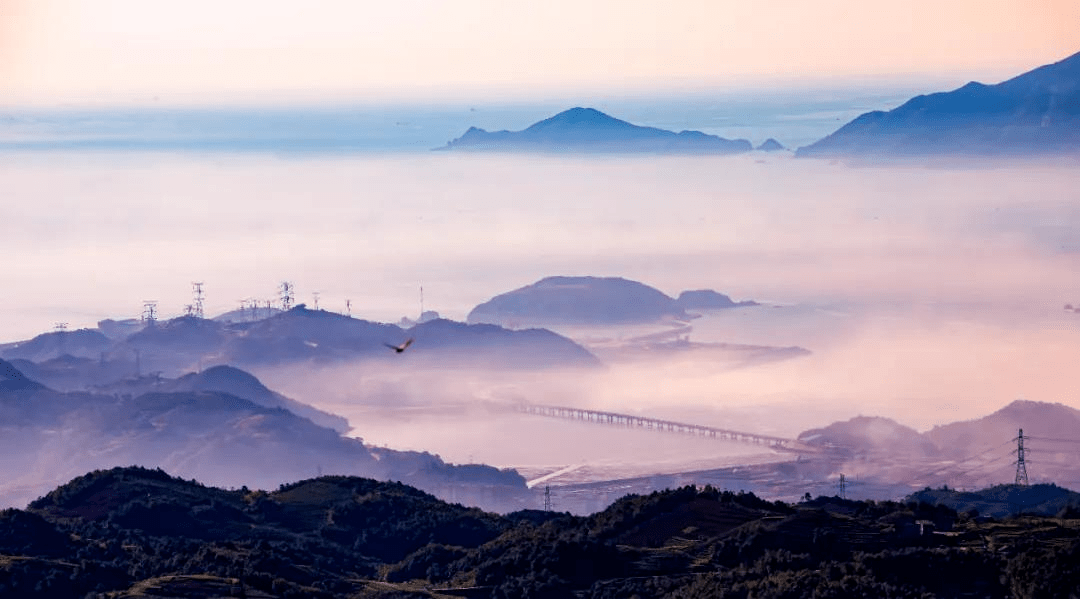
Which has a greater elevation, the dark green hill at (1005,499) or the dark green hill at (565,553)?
the dark green hill at (565,553)

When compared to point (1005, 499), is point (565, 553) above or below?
above

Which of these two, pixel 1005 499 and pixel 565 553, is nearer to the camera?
pixel 565 553

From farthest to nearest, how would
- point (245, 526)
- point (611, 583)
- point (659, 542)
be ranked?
point (245, 526) → point (659, 542) → point (611, 583)

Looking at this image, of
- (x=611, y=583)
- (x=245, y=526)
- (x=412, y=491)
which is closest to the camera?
(x=611, y=583)

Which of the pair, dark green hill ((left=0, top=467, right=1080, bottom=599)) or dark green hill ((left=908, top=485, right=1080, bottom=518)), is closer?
dark green hill ((left=0, top=467, right=1080, bottom=599))

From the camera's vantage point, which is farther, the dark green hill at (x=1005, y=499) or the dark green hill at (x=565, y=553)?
the dark green hill at (x=1005, y=499)

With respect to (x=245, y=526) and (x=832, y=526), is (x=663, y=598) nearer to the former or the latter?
(x=832, y=526)

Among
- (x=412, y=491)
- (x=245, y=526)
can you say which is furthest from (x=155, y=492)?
(x=412, y=491)

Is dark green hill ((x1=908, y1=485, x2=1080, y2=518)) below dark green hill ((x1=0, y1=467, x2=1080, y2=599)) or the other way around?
below

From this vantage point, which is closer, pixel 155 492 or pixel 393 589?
pixel 393 589

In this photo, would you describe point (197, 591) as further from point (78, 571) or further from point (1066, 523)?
point (1066, 523)

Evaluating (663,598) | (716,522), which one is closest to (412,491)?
(716,522)
